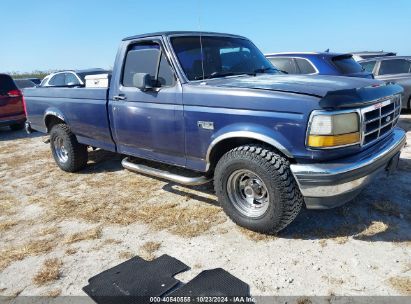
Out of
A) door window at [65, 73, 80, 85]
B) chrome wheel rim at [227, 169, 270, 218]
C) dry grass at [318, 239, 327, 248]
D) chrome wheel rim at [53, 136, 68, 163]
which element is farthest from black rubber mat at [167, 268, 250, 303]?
door window at [65, 73, 80, 85]

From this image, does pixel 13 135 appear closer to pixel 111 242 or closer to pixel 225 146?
pixel 111 242

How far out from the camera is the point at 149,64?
14.6 ft

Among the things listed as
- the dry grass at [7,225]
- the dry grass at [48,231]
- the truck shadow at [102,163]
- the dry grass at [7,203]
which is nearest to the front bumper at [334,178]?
the dry grass at [48,231]

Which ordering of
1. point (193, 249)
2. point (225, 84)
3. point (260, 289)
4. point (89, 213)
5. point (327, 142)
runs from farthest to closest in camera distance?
point (89, 213), point (225, 84), point (193, 249), point (327, 142), point (260, 289)

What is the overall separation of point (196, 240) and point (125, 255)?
69cm

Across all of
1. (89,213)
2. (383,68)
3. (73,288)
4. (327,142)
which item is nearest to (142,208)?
(89,213)

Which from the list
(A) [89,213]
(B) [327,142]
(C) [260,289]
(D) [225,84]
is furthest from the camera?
(A) [89,213]

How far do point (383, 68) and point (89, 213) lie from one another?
880 centimetres

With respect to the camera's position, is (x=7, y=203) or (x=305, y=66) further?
(x=305, y=66)

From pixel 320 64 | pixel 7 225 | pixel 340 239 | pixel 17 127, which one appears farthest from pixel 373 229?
pixel 17 127

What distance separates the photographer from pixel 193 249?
344cm

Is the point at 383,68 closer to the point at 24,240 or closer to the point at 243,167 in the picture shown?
the point at 243,167

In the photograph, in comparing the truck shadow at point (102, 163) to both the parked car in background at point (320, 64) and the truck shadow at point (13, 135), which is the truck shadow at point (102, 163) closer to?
the parked car in background at point (320, 64)

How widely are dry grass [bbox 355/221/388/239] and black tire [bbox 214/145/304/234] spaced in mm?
698
